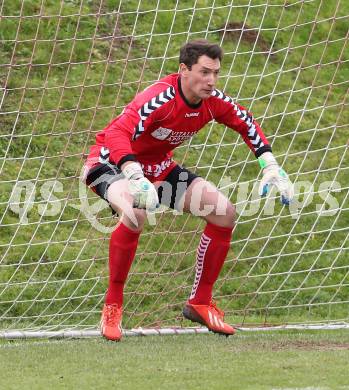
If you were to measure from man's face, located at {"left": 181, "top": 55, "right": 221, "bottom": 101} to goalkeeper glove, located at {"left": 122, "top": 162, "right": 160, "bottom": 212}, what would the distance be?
0.61 meters

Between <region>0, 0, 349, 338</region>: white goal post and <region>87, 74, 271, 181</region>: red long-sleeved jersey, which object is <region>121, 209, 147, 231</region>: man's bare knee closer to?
<region>87, 74, 271, 181</region>: red long-sleeved jersey

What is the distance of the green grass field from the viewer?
218 inches

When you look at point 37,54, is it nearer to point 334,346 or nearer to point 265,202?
point 265,202

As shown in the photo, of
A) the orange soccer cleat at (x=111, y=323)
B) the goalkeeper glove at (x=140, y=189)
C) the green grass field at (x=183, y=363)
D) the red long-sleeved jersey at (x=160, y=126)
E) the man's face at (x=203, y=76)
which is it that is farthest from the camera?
the orange soccer cleat at (x=111, y=323)

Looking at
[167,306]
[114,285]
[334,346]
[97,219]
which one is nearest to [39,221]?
[97,219]

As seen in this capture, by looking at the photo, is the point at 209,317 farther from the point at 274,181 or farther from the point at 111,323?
the point at 274,181

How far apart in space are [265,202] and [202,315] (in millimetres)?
2153

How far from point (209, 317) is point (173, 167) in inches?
36.1

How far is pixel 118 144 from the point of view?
20.8 feet

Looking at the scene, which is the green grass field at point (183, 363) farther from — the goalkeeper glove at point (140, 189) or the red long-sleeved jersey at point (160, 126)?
the red long-sleeved jersey at point (160, 126)

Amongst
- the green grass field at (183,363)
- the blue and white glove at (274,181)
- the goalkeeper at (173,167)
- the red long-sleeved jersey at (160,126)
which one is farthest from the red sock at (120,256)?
the blue and white glove at (274,181)

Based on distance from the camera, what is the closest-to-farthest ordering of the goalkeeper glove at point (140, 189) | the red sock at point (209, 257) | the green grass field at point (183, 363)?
the green grass field at point (183, 363), the goalkeeper glove at point (140, 189), the red sock at point (209, 257)

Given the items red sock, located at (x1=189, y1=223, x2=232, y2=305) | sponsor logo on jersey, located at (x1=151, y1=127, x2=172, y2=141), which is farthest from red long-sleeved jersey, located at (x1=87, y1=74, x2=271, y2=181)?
red sock, located at (x1=189, y1=223, x2=232, y2=305)

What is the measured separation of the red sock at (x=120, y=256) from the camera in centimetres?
668
